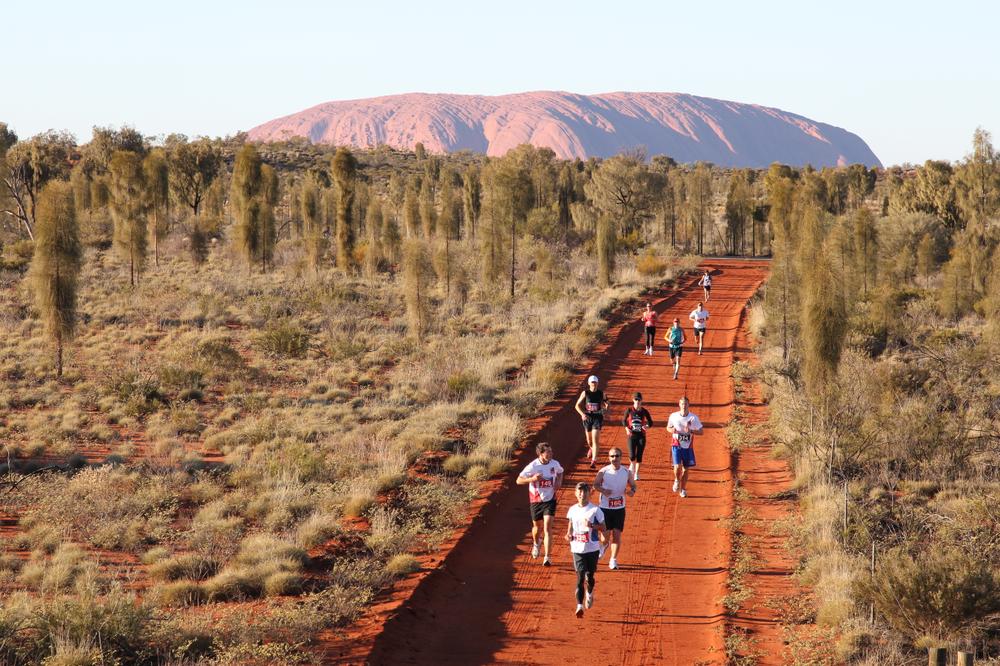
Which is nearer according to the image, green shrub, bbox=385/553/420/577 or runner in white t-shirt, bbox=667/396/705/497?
green shrub, bbox=385/553/420/577

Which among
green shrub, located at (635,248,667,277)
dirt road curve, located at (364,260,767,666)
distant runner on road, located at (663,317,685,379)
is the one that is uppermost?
green shrub, located at (635,248,667,277)

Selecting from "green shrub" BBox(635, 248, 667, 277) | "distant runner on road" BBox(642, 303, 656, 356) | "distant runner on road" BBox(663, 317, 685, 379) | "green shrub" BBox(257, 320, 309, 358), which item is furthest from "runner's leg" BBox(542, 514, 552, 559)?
"green shrub" BBox(635, 248, 667, 277)

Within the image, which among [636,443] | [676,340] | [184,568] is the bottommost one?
[184,568]

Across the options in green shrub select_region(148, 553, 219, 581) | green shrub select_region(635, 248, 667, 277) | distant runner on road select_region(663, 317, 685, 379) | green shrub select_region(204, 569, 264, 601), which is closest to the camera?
green shrub select_region(204, 569, 264, 601)

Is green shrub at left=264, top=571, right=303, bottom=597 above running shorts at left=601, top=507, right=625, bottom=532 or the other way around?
the other way around

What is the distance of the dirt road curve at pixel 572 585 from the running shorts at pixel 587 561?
660 millimetres

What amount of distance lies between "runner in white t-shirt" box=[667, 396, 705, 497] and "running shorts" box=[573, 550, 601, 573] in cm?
406

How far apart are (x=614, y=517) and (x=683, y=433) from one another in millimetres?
3081

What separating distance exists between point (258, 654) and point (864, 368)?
55.2ft

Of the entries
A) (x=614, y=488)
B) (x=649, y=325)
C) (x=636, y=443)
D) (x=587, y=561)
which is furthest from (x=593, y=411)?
(x=649, y=325)

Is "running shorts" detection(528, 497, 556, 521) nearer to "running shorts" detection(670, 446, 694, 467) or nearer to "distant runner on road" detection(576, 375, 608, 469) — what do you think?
"running shorts" detection(670, 446, 694, 467)

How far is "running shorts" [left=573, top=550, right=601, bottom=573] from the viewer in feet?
31.1

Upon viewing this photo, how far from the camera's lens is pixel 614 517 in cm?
1070

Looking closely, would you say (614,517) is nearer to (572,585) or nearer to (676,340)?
(572,585)
